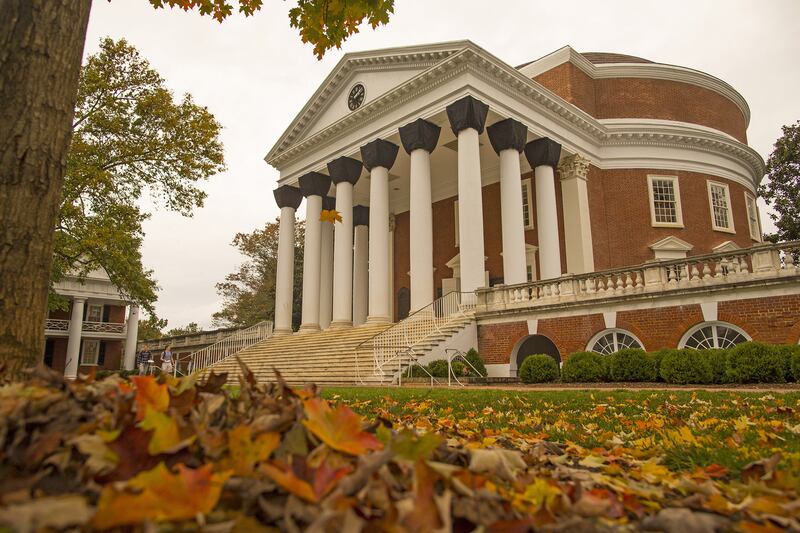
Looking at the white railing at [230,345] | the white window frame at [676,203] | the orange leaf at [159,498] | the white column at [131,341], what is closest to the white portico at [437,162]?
the white window frame at [676,203]

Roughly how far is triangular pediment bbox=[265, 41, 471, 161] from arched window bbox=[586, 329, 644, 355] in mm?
13887

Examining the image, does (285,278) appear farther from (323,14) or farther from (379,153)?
(323,14)

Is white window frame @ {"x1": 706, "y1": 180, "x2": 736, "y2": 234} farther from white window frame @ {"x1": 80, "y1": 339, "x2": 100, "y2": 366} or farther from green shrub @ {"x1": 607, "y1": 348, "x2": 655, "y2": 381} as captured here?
white window frame @ {"x1": 80, "y1": 339, "x2": 100, "y2": 366}

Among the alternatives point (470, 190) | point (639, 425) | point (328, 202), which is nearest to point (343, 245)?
point (470, 190)

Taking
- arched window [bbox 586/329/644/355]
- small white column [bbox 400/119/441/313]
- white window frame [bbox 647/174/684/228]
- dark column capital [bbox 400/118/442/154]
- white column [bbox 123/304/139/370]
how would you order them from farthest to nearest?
1. white column [bbox 123/304/139/370]
2. white window frame [bbox 647/174/684/228]
3. dark column capital [bbox 400/118/442/154]
4. small white column [bbox 400/119/441/313]
5. arched window [bbox 586/329/644/355]

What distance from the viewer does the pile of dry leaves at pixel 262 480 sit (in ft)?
4.18

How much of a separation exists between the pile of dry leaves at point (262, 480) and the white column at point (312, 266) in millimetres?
28539

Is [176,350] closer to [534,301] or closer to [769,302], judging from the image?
[534,301]

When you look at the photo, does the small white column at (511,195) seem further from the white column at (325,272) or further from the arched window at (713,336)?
the white column at (325,272)

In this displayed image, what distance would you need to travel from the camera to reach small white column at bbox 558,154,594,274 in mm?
27391

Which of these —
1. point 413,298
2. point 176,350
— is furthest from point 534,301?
point 176,350

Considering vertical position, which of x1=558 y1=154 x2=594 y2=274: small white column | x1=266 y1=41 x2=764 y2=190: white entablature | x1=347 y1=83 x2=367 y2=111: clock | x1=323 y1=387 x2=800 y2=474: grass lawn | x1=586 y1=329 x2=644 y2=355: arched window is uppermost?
x1=347 y1=83 x2=367 y2=111: clock

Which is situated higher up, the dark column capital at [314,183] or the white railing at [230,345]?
the dark column capital at [314,183]

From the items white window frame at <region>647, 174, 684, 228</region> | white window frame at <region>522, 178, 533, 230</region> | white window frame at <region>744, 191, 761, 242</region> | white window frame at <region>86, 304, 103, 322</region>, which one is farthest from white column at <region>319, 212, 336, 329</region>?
white window frame at <region>86, 304, 103, 322</region>
